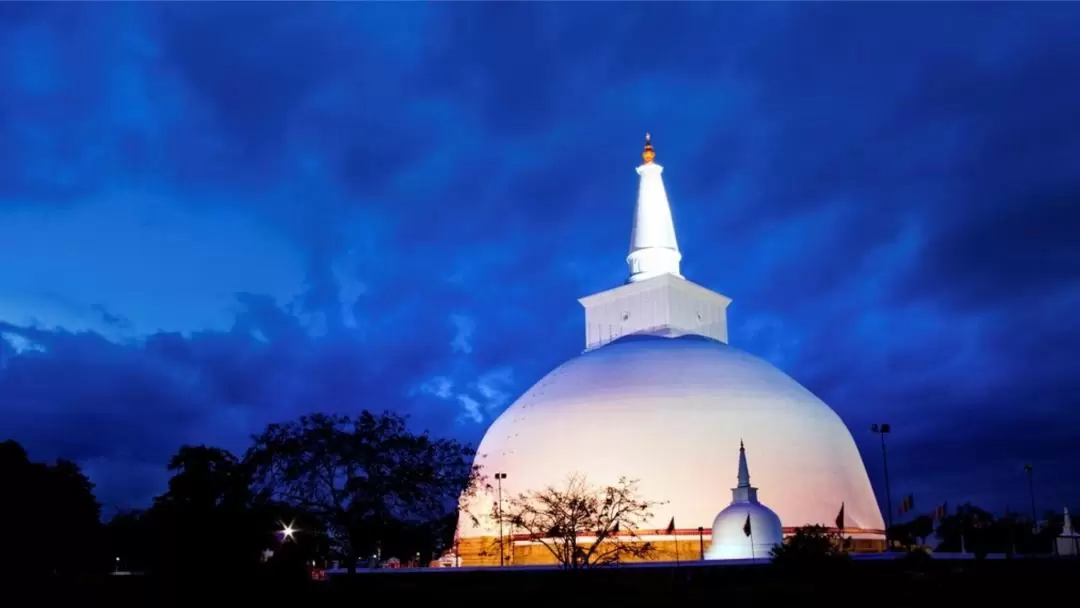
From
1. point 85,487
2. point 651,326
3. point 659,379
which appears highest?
point 651,326

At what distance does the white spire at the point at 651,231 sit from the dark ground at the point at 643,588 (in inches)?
1003

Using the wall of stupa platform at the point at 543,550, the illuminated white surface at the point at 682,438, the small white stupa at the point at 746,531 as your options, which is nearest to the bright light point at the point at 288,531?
the wall of stupa platform at the point at 543,550

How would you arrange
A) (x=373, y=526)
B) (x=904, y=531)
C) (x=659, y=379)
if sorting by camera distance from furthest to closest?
(x=904, y=531)
(x=659, y=379)
(x=373, y=526)

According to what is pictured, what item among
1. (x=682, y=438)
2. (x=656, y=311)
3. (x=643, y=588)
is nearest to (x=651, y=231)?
(x=656, y=311)

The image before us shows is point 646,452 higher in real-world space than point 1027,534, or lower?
higher

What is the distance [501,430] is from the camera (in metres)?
50.1

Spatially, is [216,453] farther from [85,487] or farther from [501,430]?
[85,487]

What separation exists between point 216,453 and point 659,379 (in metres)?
23.0

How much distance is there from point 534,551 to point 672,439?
27.2 ft

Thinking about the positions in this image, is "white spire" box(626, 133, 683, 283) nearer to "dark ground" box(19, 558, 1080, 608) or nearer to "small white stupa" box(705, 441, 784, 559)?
"small white stupa" box(705, 441, 784, 559)

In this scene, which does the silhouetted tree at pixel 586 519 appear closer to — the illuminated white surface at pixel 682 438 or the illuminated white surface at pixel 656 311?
the illuminated white surface at pixel 682 438

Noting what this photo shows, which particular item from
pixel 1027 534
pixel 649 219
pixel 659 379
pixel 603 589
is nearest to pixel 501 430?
pixel 659 379

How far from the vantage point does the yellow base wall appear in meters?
41.6

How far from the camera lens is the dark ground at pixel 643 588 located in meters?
20.2
